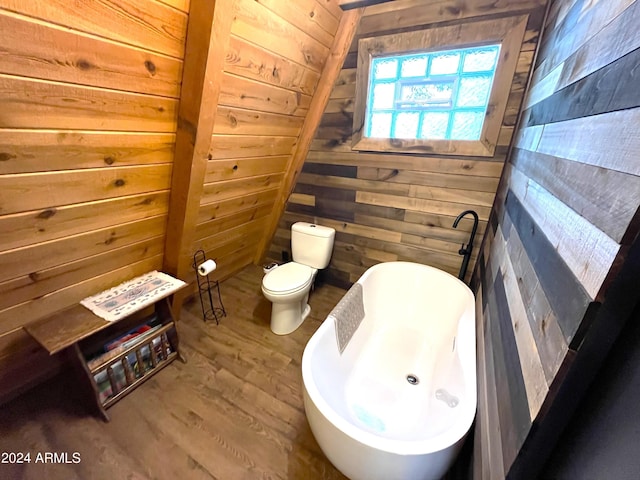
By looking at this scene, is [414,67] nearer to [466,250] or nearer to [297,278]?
[466,250]

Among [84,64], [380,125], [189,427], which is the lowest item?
[189,427]

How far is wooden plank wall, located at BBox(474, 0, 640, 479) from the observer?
516mm

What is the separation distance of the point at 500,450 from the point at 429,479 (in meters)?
0.40

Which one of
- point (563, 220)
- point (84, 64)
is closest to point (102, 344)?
point (84, 64)

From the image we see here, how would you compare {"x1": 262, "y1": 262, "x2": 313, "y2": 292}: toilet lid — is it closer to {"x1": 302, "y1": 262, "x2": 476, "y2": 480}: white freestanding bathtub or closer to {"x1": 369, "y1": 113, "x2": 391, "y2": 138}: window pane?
{"x1": 302, "y1": 262, "x2": 476, "y2": 480}: white freestanding bathtub

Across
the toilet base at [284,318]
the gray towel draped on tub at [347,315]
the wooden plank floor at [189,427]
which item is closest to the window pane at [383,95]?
the gray towel draped on tub at [347,315]

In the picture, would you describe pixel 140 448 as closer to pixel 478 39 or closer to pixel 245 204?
pixel 245 204

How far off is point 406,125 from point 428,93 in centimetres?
24

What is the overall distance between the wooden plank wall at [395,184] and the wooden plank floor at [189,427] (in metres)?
1.17

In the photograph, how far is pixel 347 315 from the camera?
1750 millimetres

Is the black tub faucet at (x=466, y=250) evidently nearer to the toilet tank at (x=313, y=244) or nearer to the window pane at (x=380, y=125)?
the window pane at (x=380, y=125)

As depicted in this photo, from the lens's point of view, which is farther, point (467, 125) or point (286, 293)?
point (286, 293)

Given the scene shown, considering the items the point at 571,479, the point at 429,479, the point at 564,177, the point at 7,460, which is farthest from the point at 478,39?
the point at 7,460

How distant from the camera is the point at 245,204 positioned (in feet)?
7.48
